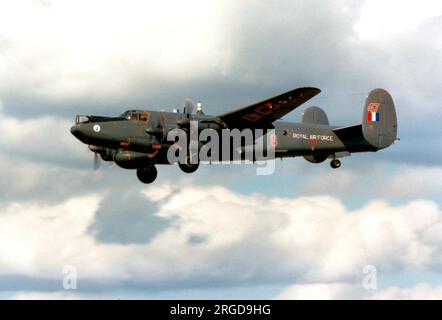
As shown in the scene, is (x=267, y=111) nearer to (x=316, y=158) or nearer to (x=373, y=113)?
(x=316, y=158)

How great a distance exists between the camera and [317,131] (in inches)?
1405

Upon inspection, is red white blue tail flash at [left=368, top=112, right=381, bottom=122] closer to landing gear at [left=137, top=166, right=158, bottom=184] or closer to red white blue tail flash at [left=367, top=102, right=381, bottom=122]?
red white blue tail flash at [left=367, top=102, right=381, bottom=122]

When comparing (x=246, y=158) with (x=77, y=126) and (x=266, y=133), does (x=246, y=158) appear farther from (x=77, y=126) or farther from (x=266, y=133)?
(x=77, y=126)

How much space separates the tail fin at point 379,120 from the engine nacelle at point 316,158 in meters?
2.17

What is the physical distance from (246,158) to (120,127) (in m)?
6.07

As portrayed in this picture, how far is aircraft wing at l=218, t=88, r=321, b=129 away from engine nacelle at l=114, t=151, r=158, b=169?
355 cm

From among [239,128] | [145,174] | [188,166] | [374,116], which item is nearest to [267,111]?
[239,128]

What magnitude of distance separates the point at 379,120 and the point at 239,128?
304 inches

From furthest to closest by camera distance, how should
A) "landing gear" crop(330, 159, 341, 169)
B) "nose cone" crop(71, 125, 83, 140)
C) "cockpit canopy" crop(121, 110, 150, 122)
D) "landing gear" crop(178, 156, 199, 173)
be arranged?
"landing gear" crop(330, 159, 341, 169) → "landing gear" crop(178, 156, 199, 173) → "cockpit canopy" crop(121, 110, 150, 122) → "nose cone" crop(71, 125, 83, 140)

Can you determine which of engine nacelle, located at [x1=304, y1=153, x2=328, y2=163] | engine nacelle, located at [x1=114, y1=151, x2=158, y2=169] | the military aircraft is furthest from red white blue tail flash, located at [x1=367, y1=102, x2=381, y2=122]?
engine nacelle, located at [x1=114, y1=151, x2=158, y2=169]

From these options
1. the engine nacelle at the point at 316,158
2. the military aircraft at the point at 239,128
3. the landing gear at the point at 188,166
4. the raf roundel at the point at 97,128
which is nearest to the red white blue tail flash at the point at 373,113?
the military aircraft at the point at 239,128

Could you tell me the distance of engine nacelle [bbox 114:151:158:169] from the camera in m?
31.6
